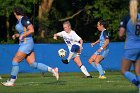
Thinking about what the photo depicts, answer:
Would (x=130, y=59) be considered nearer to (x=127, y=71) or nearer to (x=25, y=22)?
(x=127, y=71)

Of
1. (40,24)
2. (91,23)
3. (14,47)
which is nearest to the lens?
(14,47)

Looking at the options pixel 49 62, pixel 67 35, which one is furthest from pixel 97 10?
pixel 67 35

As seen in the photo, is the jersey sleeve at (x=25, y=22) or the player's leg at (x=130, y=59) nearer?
the player's leg at (x=130, y=59)

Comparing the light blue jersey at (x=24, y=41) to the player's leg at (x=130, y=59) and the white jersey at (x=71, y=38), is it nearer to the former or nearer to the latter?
the player's leg at (x=130, y=59)

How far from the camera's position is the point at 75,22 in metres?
40.5

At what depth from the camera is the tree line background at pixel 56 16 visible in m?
35.9

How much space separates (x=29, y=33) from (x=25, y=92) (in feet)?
7.16

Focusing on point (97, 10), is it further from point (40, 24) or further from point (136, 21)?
point (136, 21)

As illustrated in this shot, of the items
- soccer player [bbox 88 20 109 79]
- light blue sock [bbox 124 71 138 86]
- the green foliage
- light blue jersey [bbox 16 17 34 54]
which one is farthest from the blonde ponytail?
the green foliage

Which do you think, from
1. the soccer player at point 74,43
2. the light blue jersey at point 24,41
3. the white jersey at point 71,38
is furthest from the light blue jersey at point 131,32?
the white jersey at point 71,38

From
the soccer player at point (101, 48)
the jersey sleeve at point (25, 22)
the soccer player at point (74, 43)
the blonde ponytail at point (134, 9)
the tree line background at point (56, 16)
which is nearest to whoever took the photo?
the blonde ponytail at point (134, 9)

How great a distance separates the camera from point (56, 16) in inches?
1508

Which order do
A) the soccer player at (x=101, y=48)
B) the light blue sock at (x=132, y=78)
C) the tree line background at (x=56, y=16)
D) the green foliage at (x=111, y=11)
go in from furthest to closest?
the green foliage at (x=111, y=11)
the tree line background at (x=56, y=16)
the soccer player at (x=101, y=48)
the light blue sock at (x=132, y=78)

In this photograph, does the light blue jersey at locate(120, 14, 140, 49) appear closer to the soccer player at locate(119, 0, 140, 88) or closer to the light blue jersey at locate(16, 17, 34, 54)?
the soccer player at locate(119, 0, 140, 88)
